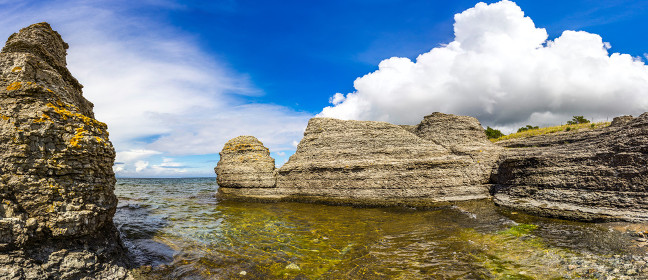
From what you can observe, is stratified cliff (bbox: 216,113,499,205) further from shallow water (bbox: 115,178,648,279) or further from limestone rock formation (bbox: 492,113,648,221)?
shallow water (bbox: 115,178,648,279)

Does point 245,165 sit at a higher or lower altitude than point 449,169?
higher

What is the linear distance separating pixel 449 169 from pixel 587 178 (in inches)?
269

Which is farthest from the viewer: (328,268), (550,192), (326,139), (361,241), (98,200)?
(326,139)

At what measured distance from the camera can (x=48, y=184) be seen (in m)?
6.10

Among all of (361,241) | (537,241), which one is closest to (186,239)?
(361,241)

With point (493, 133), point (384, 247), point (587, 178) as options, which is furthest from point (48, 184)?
point (493, 133)

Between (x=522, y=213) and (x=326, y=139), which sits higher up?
(x=326, y=139)

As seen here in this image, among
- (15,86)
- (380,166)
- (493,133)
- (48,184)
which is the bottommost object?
(48,184)

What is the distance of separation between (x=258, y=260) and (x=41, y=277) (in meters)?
4.84

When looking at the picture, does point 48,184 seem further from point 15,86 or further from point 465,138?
point 465,138

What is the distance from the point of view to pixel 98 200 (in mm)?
7016

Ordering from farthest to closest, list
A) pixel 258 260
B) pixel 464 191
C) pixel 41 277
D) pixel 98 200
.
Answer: pixel 464 191, pixel 258 260, pixel 98 200, pixel 41 277

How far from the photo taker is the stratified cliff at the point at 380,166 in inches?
747

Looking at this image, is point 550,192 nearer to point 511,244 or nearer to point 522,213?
point 522,213
